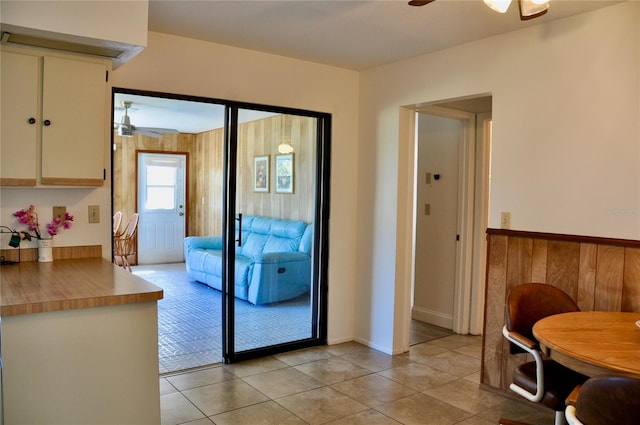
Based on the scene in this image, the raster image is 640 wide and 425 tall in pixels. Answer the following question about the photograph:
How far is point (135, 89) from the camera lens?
3250mm

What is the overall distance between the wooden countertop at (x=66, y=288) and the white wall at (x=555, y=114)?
2264 mm

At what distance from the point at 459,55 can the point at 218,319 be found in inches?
132

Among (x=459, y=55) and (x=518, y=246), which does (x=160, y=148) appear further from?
(x=518, y=246)

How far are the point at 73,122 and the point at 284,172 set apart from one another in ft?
5.88

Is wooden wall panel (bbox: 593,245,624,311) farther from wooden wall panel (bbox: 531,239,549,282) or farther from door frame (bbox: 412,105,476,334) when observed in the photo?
door frame (bbox: 412,105,476,334)

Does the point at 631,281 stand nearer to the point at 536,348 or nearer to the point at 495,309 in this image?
the point at 536,348

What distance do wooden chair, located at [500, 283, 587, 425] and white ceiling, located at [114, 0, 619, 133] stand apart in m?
1.61

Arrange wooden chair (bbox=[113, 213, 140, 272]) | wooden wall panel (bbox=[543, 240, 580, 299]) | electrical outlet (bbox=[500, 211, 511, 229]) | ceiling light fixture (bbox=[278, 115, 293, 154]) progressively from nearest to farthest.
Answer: wooden wall panel (bbox=[543, 240, 580, 299]) → electrical outlet (bbox=[500, 211, 511, 229]) → ceiling light fixture (bbox=[278, 115, 293, 154]) → wooden chair (bbox=[113, 213, 140, 272])

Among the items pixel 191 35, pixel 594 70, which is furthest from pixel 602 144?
pixel 191 35

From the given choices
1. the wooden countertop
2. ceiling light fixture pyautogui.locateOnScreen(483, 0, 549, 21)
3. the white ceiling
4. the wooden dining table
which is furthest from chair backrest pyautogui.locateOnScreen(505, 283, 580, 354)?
the wooden countertop

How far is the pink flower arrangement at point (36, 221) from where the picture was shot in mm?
2777

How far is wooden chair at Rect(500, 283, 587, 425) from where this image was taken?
7.61 feet

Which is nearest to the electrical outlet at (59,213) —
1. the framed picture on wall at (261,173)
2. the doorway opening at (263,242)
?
the doorway opening at (263,242)

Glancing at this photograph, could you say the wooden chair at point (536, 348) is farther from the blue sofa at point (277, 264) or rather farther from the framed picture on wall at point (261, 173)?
the framed picture on wall at point (261, 173)
